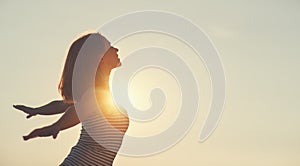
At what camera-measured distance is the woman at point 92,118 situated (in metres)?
0.83

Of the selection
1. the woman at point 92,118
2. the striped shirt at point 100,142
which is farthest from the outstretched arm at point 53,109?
the striped shirt at point 100,142

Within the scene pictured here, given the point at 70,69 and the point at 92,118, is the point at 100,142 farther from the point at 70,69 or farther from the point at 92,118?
the point at 70,69

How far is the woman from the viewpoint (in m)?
0.83

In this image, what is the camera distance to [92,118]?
2.93 ft

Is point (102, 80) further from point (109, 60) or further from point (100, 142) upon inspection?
point (100, 142)

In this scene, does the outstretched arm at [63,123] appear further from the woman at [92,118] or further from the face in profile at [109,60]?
the face in profile at [109,60]

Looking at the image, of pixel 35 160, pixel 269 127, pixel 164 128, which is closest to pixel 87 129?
pixel 164 128


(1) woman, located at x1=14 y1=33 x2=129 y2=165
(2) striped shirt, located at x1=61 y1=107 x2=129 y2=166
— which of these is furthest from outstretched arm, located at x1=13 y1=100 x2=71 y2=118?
(2) striped shirt, located at x1=61 y1=107 x2=129 y2=166

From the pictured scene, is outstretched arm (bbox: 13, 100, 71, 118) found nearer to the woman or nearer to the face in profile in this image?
the woman

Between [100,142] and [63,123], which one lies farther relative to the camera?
[63,123]

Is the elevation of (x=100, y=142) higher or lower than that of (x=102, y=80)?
lower

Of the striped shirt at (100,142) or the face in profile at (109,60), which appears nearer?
the striped shirt at (100,142)

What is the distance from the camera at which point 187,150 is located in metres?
1.49

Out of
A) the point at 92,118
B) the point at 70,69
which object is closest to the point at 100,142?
the point at 92,118
